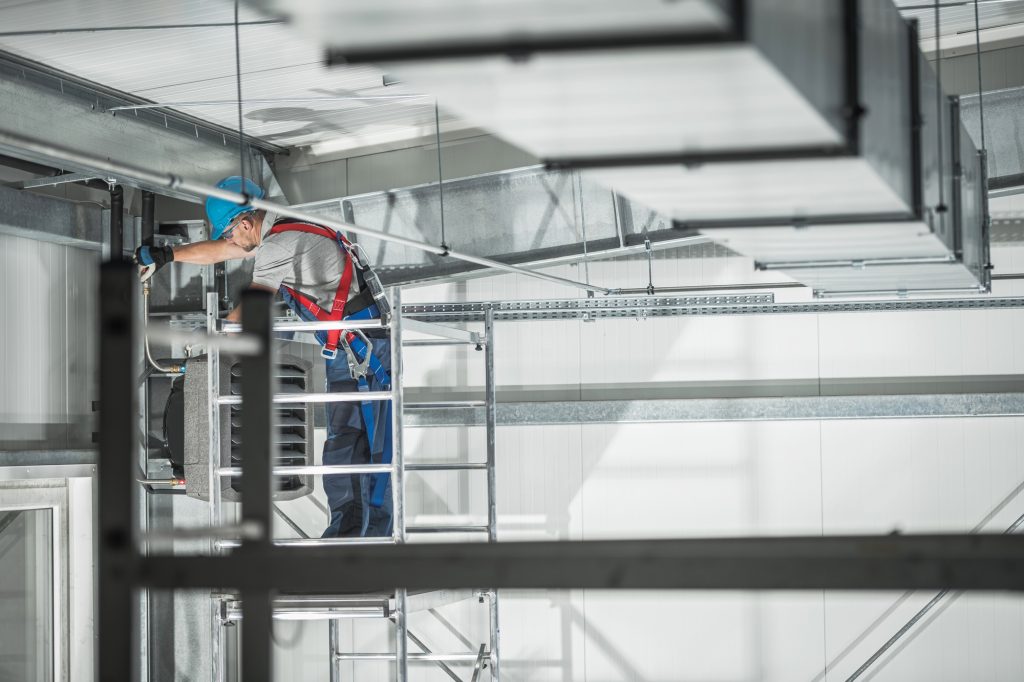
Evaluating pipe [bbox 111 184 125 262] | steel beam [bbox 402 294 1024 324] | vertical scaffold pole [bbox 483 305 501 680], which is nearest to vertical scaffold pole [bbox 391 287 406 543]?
vertical scaffold pole [bbox 483 305 501 680]

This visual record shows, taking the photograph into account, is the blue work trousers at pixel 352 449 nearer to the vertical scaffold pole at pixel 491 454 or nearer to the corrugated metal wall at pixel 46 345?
the vertical scaffold pole at pixel 491 454

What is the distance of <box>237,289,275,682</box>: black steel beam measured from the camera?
83.8 inches

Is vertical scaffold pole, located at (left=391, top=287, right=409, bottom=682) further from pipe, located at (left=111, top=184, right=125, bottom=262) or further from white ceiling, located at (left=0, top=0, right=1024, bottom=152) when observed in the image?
pipe, located at (left=111, top=184, right=125, bottom=262)

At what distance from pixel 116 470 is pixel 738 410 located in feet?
20.0

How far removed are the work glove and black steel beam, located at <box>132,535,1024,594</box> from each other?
4.17 m

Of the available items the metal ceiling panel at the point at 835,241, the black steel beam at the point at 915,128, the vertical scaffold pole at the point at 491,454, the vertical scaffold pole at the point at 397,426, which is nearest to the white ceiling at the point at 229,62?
the vertical scaffold pole at the point at 397,426

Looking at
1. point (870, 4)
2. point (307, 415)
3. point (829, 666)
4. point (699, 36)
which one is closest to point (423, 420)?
point (307, 415)

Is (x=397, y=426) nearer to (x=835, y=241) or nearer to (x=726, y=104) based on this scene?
(x=835, y=241)

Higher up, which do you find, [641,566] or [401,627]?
[641,566]

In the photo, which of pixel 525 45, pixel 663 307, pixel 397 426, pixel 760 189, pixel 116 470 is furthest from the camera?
pixel 663 307

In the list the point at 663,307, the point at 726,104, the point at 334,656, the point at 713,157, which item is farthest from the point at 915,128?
the point at 334,656

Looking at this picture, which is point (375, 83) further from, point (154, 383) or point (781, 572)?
point (781, 572)

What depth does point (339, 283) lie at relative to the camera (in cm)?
598

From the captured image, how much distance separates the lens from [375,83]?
6527 millimetres
